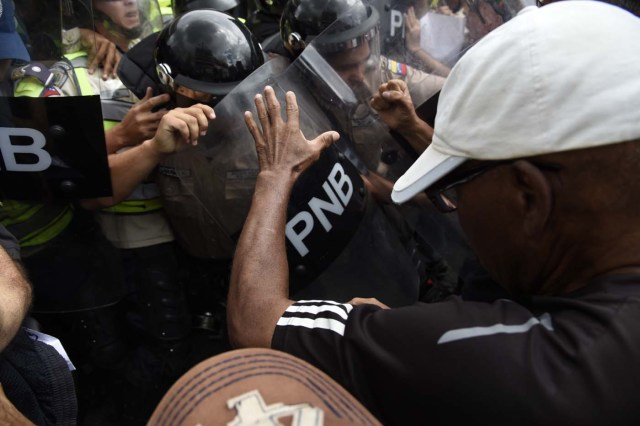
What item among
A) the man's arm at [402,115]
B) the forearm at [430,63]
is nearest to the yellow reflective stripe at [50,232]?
the man's arm at [402,115]

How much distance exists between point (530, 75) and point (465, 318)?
0.45m

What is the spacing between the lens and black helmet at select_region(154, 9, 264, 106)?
7.48 ft

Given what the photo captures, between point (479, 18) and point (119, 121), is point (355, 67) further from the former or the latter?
point (119, 121)

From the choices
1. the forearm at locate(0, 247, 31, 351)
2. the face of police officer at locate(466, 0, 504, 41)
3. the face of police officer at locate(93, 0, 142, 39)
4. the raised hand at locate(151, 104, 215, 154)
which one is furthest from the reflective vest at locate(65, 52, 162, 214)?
the face of police officer at locate(466, 0, 504, 41)

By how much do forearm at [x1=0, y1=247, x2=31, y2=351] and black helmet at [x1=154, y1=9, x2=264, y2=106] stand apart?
37.1 inches

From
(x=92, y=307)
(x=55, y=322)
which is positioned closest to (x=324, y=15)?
(x=92, y=307)

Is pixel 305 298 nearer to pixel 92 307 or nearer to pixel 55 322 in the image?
pixel 92 307

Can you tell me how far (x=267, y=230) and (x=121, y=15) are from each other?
1.92m

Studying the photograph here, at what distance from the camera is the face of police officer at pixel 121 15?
2885 mm

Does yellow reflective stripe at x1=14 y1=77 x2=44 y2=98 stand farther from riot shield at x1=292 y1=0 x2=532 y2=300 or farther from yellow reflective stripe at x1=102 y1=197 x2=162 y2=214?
riot shield at x1=292 y1=0 x2=532 y2=300

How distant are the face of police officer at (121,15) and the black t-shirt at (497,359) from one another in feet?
7.56

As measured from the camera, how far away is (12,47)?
213cm

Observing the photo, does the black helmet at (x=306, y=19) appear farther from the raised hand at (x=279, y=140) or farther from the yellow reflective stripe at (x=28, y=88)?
the yellow reflective stripe at (x=28, y=88)

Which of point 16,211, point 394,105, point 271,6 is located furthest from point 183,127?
point 271,6
